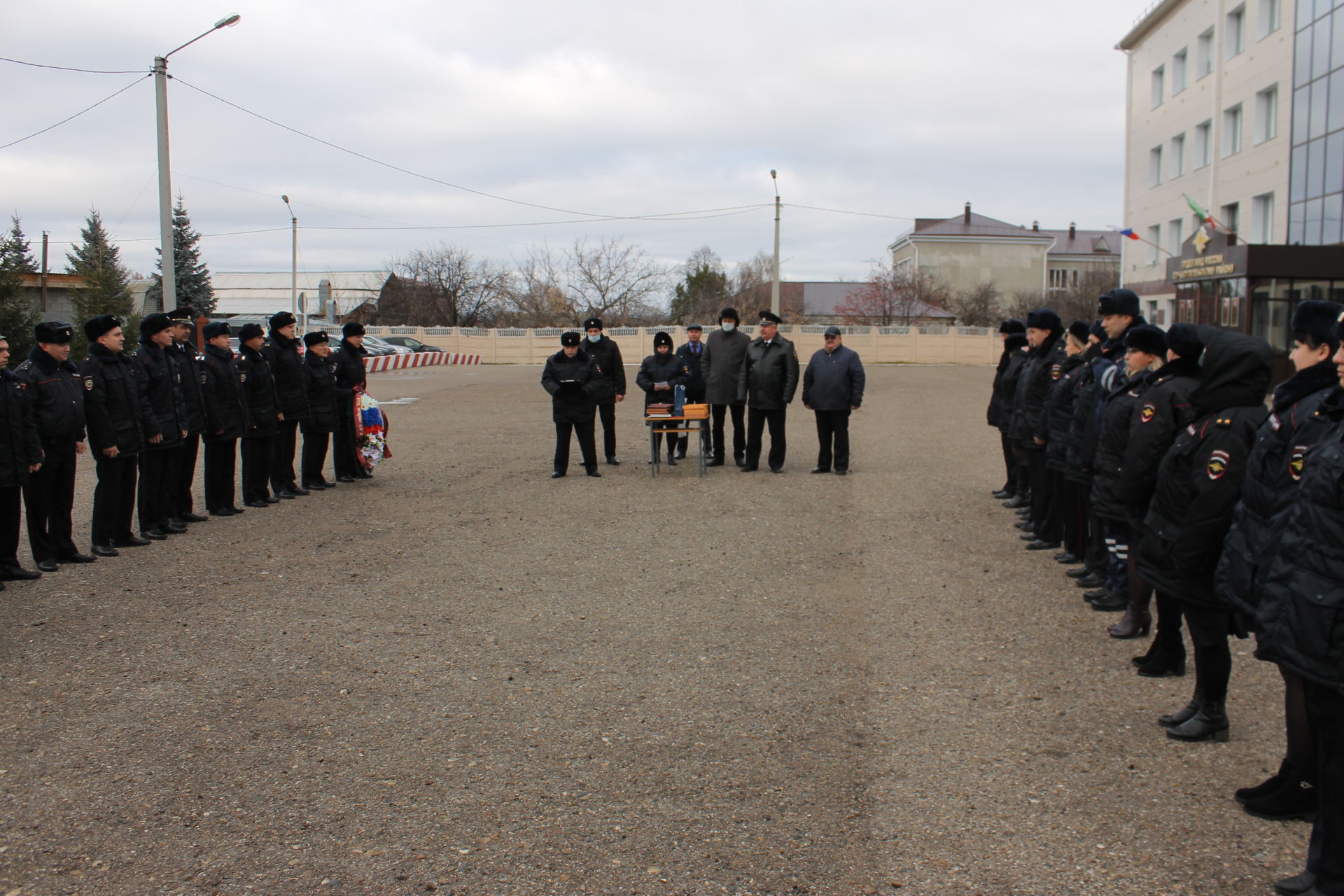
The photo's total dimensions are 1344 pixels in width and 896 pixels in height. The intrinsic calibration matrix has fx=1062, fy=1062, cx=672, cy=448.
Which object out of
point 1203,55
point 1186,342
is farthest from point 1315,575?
point 1203,55

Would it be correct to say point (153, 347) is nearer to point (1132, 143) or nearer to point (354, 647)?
point (354, 647)

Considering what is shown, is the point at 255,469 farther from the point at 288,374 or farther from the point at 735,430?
the point at 735,430

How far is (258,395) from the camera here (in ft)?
35.1

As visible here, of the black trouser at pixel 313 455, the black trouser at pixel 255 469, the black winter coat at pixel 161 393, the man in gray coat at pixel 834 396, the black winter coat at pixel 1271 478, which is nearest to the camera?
the black winter coat at pixel 1271 478

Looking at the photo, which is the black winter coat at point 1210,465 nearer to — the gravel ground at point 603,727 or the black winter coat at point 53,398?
the gravel ground at point 603,727

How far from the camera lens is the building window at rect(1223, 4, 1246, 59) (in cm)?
3556

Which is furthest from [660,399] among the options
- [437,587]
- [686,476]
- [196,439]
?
[437,587]

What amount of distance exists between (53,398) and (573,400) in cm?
594

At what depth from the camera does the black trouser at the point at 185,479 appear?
9.52 meters

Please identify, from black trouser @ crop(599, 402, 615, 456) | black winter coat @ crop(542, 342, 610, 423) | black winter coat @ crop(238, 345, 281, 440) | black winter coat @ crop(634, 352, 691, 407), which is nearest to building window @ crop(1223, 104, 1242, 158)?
black winter coat @ crop(634, 352, 691, 407)

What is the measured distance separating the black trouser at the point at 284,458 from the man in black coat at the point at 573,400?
2916mm

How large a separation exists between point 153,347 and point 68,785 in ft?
19.2

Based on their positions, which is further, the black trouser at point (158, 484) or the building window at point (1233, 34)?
the building window at point (1233, 34)

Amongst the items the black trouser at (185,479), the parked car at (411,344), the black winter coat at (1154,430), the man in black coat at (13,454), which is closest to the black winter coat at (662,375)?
the black trouser at (185,479)
